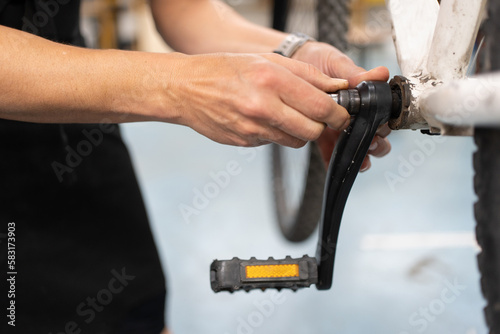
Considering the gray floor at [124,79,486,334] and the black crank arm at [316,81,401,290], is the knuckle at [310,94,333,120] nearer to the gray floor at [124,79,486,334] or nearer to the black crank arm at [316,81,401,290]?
the black crank arm at [316,81,401,290]

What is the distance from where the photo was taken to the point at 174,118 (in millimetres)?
479

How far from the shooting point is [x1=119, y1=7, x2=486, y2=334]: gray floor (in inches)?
44.1

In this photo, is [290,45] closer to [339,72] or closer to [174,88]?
[339,72]

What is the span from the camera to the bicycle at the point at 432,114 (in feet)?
1.08

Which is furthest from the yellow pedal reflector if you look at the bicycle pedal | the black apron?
the black apron

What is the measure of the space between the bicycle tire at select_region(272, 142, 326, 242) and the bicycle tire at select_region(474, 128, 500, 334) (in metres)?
0.68

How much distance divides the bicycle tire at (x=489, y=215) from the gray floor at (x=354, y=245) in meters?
0.79

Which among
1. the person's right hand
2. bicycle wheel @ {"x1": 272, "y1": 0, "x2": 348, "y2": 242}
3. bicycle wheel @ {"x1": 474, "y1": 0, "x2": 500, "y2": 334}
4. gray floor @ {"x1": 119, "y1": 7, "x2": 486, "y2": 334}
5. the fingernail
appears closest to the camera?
bicycle wheel @ {"x1": 474, "y1": 0, "x2": 500, "y2": 334}

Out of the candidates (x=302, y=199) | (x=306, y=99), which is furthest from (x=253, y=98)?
(x=302, y=199)

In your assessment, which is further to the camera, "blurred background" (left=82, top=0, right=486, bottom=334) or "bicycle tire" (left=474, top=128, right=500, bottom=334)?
"blurred background" (left=82, top=0, right=486, bottom=334)

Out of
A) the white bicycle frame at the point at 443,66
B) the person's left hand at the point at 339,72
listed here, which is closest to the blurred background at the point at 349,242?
the person's left hand at the point at 339,72

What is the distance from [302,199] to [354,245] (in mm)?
324

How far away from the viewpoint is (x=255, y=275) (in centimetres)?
52

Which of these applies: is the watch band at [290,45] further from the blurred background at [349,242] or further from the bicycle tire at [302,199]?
the blurred background at [349,242]
